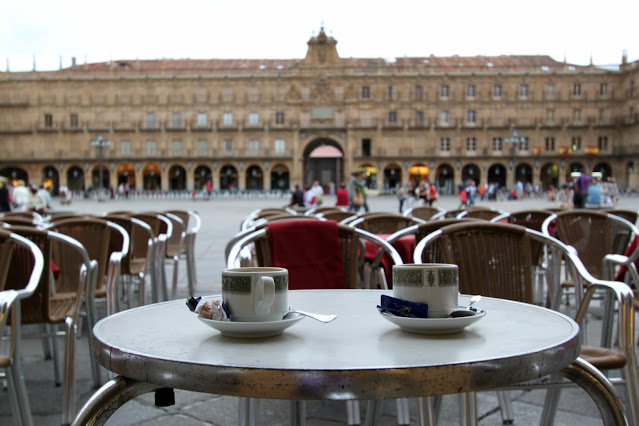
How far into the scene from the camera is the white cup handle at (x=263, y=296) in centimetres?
135

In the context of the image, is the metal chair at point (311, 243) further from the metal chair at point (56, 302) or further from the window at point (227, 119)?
the window at point (227, 119)

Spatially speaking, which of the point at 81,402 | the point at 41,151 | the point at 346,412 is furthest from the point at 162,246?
the point at 41,151

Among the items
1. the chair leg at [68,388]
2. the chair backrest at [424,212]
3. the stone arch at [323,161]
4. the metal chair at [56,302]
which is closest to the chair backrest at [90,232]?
the metal chair at [56,302]

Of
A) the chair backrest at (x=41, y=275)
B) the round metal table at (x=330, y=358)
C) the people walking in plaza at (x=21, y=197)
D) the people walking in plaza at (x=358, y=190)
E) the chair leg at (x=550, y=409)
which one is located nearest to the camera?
the round metal table at (x=330, y=358)

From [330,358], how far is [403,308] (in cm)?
28

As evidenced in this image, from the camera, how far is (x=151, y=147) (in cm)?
5075

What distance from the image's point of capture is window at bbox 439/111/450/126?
5019cm

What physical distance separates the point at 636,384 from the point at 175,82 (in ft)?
167

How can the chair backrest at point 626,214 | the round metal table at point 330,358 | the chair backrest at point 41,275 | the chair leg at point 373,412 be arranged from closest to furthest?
the round metal table at point 330,358 < the chair leg at point 373,412 < the chair backrest at point 41,275 < the chair backrest at point 626,214

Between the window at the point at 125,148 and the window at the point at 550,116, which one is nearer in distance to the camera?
the window at the point at 550,116

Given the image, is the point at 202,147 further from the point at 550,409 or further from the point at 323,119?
the point at 550,409

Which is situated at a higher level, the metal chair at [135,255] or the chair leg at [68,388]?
the metal chair at [135,255]

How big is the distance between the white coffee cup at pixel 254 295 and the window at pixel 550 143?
51.9 meters

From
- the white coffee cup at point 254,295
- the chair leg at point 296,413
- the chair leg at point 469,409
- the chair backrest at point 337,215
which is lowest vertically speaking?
the chair leg at point 469,409
